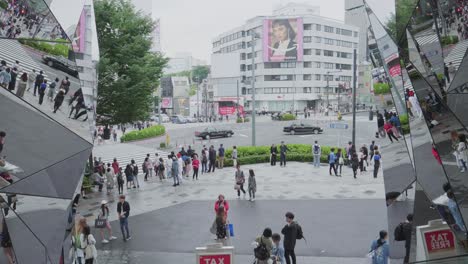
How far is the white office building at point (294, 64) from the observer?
77.2 metres

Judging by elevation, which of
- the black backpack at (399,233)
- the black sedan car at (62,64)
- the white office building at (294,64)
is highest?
the white office building at (294,64)

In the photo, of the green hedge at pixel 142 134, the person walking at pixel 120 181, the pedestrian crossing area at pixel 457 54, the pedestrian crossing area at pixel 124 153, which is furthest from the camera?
the green hedge at pixel 142 134

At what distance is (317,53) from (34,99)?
253 ft

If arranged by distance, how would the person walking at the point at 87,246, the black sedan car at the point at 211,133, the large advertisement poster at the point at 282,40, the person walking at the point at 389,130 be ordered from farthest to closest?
the large advertisement poster at the point at 282,40
the black sedan car at the point at 211,133
the person walking at the point at 87,246
the person walking at the point at 389,130

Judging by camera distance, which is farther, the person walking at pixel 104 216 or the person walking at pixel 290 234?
the person walking at pixel 104 216

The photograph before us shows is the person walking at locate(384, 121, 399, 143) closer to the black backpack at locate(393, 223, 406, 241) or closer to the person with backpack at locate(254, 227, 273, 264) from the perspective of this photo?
the black backpack at locate(393, 223, 406, 241)

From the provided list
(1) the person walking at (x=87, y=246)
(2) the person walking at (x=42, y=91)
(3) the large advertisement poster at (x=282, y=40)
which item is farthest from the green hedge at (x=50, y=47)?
(3) the large advertisement poster at (x=282, y=40)

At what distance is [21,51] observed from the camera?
6.46 meters

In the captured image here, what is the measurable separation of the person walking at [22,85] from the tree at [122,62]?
42.2 feet

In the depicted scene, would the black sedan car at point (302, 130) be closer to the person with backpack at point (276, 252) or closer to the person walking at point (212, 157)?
the person walking at point (212, 157)

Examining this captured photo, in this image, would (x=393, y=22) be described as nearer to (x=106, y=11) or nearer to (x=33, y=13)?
(x=33, y=13)

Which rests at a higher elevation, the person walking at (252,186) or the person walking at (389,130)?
the person walking at (389,130)

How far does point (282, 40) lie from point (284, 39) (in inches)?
17.3

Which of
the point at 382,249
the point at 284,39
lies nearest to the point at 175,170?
the point at 382,249
